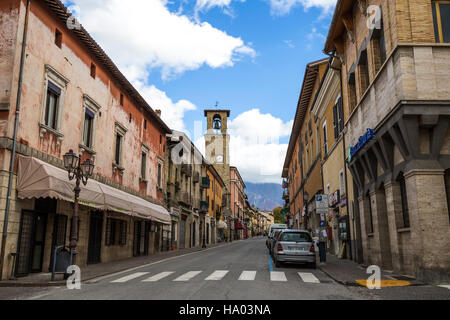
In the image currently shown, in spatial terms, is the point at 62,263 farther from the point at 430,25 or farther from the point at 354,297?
the point at 430,25

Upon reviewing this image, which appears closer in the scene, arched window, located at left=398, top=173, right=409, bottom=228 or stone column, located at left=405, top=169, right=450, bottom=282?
stone column, located at left=405, top=169, right=450, bottom=282

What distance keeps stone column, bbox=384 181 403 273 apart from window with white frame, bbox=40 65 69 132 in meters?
12.3

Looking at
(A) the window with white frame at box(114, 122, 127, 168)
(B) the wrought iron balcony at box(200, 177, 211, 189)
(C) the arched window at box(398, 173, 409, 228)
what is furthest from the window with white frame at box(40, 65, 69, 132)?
(B) the wrought iron balcony at box(200, 177, 211, 189)

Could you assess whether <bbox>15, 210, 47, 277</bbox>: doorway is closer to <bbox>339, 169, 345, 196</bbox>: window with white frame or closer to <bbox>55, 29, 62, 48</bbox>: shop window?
<bbox>55, 29, 62, 48</bbox>: shop window

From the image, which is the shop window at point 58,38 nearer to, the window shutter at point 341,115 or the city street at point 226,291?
the city street at point 226,291

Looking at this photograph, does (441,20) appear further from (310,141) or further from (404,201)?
(310,141)

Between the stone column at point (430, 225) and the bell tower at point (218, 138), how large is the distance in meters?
60.2

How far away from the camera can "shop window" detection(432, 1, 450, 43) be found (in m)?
11.5

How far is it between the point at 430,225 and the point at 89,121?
1492cm

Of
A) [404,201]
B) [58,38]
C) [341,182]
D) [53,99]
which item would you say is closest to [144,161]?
[53,99]

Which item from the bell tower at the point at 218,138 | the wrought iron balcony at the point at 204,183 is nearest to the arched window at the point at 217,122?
the bell tower at the point at 218,138

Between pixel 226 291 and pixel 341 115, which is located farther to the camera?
pixel 341 115

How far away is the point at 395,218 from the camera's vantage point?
12453 mm

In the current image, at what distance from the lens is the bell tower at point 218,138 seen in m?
70.3
